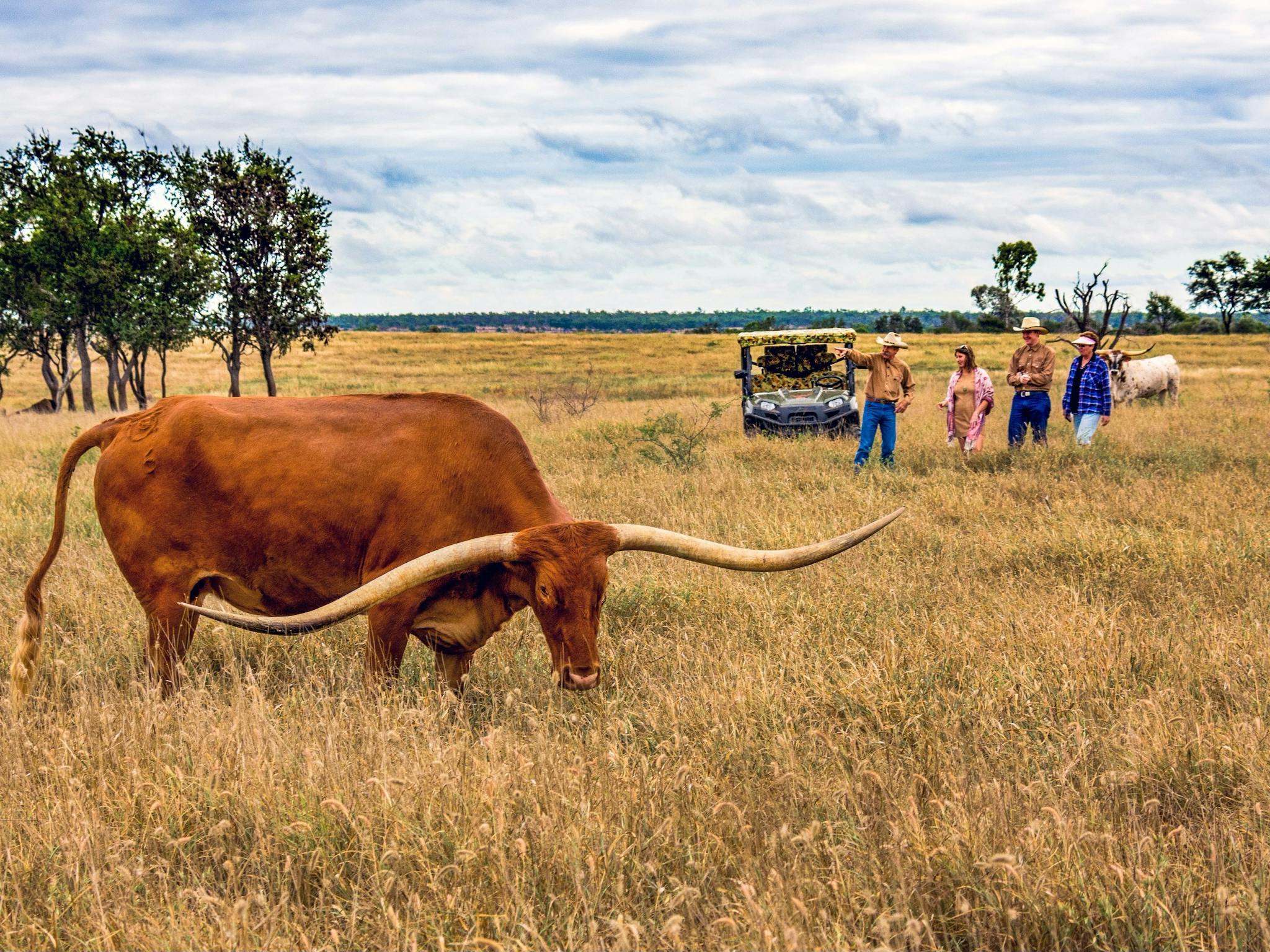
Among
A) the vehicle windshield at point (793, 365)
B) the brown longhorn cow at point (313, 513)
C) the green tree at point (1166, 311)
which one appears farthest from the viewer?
the green tree at point (1166, 311)

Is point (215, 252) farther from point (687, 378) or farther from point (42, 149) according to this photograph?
point (687, 378)

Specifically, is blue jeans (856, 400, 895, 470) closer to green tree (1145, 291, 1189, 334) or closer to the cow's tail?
the cow's tail

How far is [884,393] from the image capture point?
1160cm

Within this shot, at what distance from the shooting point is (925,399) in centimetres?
2450

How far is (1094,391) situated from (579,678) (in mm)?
10520

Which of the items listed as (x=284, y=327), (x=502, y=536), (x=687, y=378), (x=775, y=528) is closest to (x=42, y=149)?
(x=284, y=327)

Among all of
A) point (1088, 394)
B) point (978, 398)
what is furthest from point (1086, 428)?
point (978, 398)

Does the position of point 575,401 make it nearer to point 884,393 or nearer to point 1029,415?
point 1029,415

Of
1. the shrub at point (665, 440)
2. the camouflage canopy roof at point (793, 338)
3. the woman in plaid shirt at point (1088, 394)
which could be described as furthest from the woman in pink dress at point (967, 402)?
the shrub at point (665, 440)

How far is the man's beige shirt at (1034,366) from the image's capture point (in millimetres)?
11961

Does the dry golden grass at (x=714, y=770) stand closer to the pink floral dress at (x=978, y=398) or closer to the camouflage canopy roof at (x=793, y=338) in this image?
the pink floral dress at (x=978, y=398)

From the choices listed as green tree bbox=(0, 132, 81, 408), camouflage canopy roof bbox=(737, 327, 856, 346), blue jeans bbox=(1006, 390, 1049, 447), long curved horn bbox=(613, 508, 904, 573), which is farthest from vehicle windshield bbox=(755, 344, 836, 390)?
green tree bbox=(0, 132, 81, 408)

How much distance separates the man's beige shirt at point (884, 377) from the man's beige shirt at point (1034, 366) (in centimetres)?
131

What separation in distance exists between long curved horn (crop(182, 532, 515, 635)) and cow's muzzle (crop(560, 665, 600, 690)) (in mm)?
539
